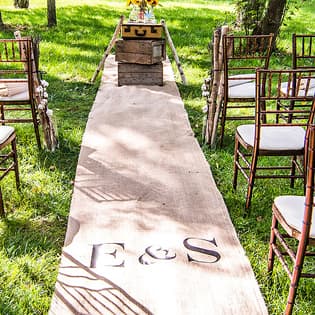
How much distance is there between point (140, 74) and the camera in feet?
26.1

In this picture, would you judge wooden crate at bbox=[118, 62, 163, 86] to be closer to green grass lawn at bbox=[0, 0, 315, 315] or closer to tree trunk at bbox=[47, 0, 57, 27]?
green grass lawn at bbox=[0, 0, 315, 315]

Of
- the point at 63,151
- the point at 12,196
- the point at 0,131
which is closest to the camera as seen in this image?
the point at 0,131

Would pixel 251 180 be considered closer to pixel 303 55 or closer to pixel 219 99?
pixel 219 99

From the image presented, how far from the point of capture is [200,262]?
Result: 3391 millimetres

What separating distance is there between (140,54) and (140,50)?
0.19 ft

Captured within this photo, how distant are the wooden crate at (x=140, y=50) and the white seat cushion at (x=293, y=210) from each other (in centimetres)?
499

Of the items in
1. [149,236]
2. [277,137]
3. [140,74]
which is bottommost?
[149,236]

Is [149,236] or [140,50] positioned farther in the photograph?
[140,50]

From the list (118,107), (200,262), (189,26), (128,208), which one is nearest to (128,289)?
(200,262)

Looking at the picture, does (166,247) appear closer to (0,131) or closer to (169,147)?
(0,131)

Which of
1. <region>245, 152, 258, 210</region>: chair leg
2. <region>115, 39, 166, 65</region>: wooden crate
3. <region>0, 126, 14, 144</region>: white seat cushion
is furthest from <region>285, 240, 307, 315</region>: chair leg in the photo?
<region>115, 39, 166, 65</region>: wooden crate

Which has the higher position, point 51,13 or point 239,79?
point 51,13

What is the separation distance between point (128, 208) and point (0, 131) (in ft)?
3.65

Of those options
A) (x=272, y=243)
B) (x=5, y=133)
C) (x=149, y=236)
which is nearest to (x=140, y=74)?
(x=5, y=133)
